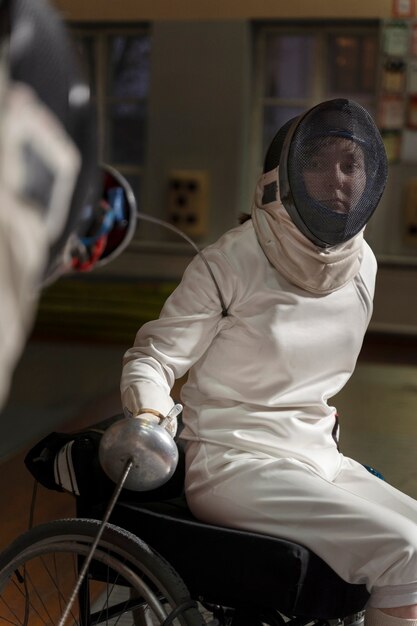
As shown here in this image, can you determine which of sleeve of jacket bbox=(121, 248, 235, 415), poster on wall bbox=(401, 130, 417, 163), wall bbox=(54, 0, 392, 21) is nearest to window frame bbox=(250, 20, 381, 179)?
wall bbox=(54, 0, 392, 21)

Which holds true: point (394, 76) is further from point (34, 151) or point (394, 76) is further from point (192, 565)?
point (34, 151)

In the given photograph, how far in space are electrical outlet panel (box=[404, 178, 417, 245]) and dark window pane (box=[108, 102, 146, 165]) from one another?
2.54 m

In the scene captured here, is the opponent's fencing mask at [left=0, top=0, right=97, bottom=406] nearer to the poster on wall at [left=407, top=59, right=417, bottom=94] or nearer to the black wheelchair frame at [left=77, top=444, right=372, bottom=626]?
the black wheelchair frame at [left=77, top=444, right=372, bottom=626]

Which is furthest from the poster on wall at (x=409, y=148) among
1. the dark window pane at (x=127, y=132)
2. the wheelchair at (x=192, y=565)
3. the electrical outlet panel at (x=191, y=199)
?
the wheelchair at (x=192, y=565)

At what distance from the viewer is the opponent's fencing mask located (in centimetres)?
58

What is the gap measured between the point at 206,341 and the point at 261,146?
677 centimetres

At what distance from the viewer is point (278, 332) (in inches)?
74.5

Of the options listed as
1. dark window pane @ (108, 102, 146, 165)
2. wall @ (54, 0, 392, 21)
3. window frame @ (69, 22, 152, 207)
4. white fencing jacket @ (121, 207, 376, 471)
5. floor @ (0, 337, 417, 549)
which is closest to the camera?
white fencing jacket @ (121, 207, 376, 471)

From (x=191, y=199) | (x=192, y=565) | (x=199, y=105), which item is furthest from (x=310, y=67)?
(x=192, y=565)

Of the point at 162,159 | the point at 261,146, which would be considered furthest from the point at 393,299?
the point at 162,159

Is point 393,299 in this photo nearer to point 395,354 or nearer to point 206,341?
point 395,354

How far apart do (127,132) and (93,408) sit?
438 cm

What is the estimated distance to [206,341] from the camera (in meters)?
1.91

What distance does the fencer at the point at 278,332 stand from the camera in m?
1.83
